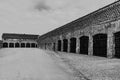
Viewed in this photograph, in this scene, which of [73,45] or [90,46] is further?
[73,45]

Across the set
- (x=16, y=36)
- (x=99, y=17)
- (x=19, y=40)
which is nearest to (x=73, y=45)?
(x=99, y=17)

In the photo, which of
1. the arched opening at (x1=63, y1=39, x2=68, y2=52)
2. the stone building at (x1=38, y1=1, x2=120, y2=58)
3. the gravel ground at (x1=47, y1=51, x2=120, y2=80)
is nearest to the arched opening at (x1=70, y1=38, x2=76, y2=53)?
the stone building at (x1=38, y1=1, x2=120, y2=58)

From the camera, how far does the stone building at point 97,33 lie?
9.78 meters

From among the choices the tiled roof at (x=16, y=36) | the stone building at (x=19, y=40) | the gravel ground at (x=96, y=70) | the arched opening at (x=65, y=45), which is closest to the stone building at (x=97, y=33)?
the arched opening at (x=65, y=45)

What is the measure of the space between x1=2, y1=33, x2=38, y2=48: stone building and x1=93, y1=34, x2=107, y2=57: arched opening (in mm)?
34911

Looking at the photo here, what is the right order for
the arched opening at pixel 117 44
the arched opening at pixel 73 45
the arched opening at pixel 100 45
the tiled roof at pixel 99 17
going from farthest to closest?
the arched opening at pixel 73 45 < the arched opening at pixel 100 45 < the tiled roof at pixel 99 17 < the arched opening at pixel 117 44

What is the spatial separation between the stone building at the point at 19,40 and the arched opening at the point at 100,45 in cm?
3491

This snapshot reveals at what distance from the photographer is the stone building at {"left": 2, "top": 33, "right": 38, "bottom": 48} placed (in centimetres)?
4194

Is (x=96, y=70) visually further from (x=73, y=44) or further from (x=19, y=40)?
(x=19, y=40)

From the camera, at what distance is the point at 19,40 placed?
44000 millimetres

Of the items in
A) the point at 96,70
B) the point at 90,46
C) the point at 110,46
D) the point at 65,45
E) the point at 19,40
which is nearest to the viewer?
the point at 96,70

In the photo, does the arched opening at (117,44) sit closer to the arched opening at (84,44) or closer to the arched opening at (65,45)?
the arched opening at (84,44)

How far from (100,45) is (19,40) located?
3708 centimetres

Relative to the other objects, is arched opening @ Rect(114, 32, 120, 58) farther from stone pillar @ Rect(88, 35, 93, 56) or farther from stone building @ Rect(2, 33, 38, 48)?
stone building @ Rect(2, 33, 38, 48)
